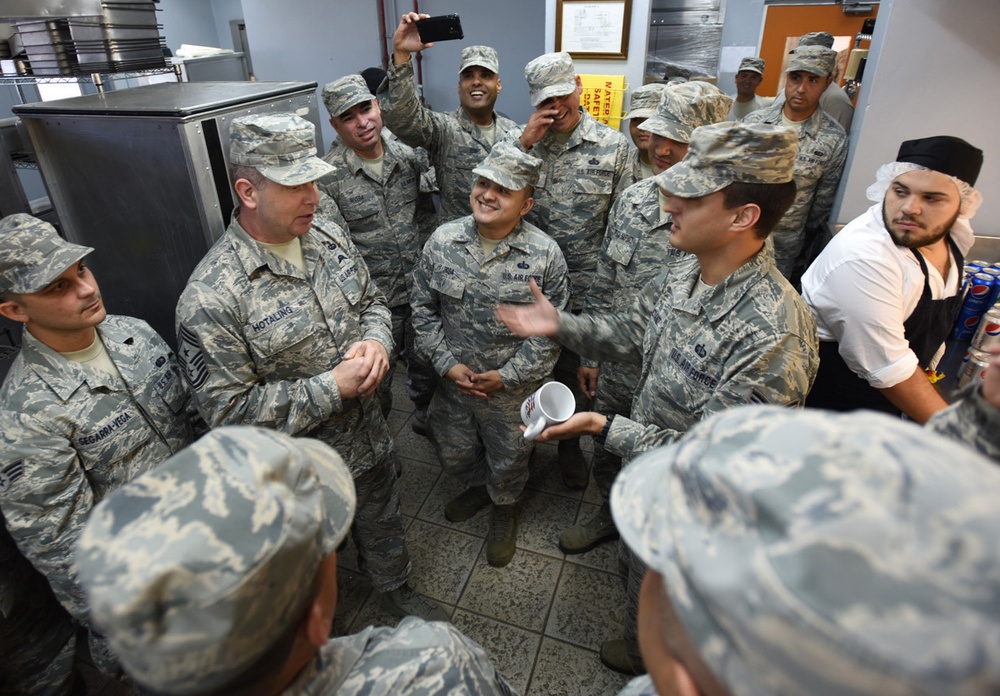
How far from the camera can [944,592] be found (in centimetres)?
47

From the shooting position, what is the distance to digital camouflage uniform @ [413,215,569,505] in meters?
2.37

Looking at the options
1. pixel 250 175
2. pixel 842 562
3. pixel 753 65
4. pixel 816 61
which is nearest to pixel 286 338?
pixel 250 175

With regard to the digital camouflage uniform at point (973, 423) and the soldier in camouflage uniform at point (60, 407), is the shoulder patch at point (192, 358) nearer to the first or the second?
the soldier in camouflage uniform at point (60, 407)

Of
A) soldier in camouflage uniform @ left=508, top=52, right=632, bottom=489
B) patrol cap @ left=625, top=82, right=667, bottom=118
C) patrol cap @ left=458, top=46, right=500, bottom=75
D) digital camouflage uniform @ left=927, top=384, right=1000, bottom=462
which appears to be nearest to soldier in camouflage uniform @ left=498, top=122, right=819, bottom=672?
digital camouflage uniform @ left=927, top=384, right=1000, bottom=462

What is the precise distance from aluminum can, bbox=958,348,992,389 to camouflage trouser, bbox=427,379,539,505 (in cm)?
169

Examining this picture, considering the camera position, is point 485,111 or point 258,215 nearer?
point 258,215

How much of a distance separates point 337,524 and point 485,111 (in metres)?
2.93

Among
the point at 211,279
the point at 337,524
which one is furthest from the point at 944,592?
the point at 211,279

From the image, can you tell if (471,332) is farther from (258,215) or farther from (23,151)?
(23,151)

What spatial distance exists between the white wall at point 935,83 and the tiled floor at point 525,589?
245cm

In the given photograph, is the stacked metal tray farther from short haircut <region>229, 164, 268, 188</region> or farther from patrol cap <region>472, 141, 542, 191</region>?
patrol cap <region>472, 141, 542, 191</region>

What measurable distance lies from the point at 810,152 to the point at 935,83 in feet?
2.76

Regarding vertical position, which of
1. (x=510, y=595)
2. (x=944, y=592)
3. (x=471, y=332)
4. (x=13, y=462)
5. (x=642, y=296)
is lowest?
(x=510, y=595)

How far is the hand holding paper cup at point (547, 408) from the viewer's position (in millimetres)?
1674
